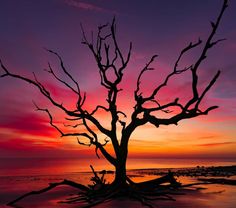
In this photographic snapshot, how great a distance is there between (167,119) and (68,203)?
5.47 m

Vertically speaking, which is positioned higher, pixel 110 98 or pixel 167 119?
pixel 110 98

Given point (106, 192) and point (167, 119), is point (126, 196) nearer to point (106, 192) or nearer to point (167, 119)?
point (106, 192)

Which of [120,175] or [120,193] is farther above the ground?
[120,175]

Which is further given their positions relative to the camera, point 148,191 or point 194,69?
point 148,191

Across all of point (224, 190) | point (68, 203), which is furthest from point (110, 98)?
point (224, 190)

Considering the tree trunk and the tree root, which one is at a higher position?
the tree trunk

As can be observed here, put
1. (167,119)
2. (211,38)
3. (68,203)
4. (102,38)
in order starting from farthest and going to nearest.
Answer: (102,38) < (167,119) < (68,203) < (211,38)

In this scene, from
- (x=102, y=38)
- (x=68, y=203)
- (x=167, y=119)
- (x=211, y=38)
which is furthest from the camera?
(x=102, y=38)

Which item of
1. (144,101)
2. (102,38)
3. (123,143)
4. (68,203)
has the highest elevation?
(102,38)

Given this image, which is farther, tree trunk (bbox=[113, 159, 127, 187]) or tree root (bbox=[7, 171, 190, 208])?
tree trunk (bbox=[113, 159, 127, 187])

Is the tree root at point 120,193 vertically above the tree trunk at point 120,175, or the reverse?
the tree trunk at point 120,175

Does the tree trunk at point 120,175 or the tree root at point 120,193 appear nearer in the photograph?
the tree root at point 120,193

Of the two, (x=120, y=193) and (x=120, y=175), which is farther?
(x=120, y=175)

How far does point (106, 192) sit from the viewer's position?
15.8m
